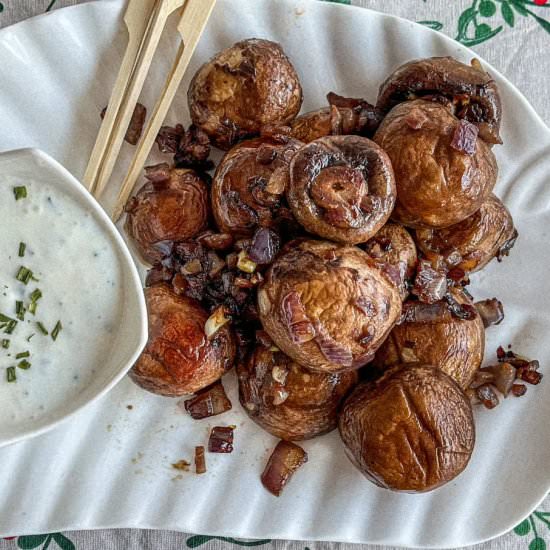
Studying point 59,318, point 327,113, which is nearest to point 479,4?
point 327,113

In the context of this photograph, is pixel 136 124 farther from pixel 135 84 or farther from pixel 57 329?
pixel 57 329

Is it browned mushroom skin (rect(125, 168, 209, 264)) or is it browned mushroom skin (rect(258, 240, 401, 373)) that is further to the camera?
browned mushroom skin (rect(125, 168, 209, 264))

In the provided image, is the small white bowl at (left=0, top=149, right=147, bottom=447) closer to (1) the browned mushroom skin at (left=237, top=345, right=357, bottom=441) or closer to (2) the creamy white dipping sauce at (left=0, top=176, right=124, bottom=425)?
(2) the creamy white dipping sauce at (left=0, top=176, right=124, bottom=425)

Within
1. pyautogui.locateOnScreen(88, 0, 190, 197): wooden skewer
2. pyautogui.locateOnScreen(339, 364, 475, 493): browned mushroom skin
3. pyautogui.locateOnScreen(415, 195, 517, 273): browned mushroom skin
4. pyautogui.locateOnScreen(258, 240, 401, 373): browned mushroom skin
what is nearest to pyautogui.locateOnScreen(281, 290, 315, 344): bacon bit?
pyautogui.locateOnScreen(258, 240, 401, 373): browned mushroom skin

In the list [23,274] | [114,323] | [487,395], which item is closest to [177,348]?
[114,323]

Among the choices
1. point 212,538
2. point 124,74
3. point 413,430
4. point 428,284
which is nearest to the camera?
point 413,430

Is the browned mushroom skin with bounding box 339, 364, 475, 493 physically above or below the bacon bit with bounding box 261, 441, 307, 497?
above

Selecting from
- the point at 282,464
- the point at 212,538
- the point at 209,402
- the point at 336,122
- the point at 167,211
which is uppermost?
the point at 336,122
